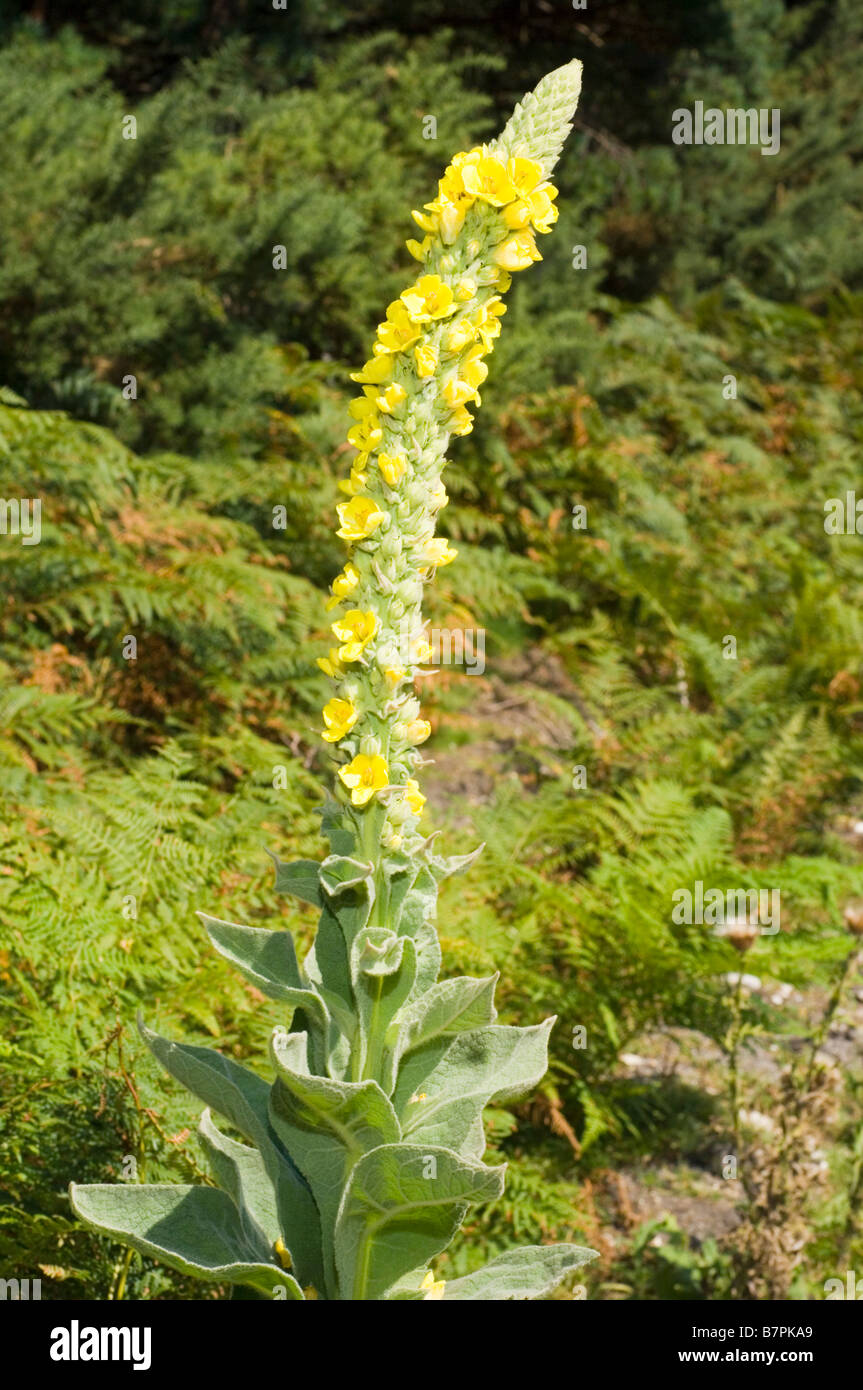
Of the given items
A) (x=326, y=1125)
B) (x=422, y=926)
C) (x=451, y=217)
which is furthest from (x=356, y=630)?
(x=326, y=1125)

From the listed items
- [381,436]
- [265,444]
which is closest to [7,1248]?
[381,436]

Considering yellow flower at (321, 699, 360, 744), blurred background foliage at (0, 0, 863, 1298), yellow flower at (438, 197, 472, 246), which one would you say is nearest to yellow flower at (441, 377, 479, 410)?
yellow flower at (438, 197, 472, 246)

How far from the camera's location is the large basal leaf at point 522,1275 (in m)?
1.96

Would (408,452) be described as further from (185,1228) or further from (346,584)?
(185,1228)

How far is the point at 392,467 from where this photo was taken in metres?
1.78

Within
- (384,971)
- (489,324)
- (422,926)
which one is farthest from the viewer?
(422,926)

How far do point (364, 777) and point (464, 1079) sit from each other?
0.59 m

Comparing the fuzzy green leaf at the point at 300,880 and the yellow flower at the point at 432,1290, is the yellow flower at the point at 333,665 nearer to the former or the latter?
the fuzzy green leaf at the point at 300,880

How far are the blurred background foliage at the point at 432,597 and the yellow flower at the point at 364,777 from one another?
105 cm

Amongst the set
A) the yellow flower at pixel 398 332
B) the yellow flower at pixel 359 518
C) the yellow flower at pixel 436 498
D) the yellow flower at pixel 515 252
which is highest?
the yellow flower at pixel 515 252

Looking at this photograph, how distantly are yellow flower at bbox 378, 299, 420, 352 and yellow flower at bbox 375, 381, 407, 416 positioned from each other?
6cm

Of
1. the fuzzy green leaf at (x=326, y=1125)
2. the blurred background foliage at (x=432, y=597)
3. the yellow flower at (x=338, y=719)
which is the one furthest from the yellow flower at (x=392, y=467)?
the blurred background foliage at (x=432, y=597)

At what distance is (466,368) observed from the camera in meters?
1.84

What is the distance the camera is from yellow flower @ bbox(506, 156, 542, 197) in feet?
5.85
